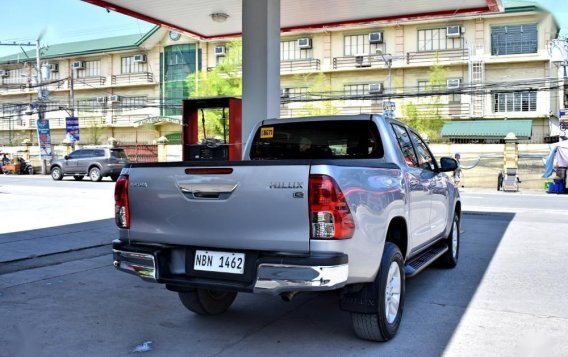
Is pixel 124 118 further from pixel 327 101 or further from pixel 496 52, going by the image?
pixel 496 52

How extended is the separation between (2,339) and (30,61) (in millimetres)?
54392

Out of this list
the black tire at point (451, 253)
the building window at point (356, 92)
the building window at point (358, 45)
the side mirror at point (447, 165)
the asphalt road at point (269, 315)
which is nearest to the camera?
the asphalt road at point (269, 315)

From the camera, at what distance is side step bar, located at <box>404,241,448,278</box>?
489 centimetres

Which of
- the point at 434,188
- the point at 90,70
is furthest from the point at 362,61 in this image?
the point at 434,188

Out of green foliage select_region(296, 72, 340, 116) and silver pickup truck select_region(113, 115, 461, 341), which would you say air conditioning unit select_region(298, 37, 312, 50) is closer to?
green foliage select_region(296, 72, 340, 116)

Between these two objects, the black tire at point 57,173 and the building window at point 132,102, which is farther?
the building window at point 132,102

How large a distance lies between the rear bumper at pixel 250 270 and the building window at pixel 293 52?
3719cm

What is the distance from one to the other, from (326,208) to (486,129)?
33073mm

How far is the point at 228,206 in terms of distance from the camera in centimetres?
384

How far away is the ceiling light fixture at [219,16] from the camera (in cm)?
1214

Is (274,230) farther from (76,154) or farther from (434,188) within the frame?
(76,154)

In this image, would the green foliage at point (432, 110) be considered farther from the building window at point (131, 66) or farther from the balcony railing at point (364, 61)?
the building window at point (131, 66)

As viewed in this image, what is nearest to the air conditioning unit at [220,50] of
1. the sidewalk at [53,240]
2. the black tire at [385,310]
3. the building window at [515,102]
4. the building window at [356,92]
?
the building window at [356,92]

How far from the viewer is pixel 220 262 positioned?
388cm
